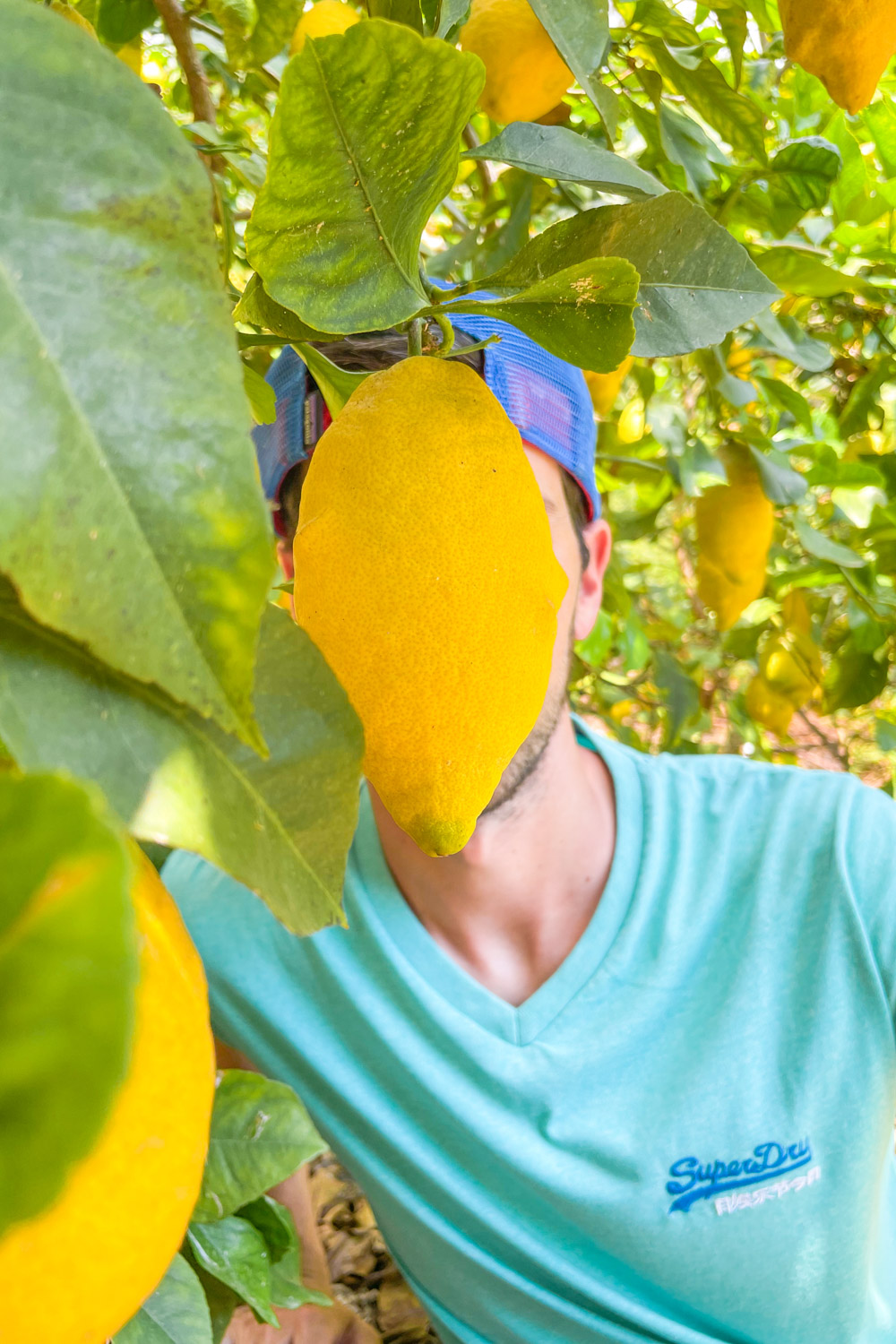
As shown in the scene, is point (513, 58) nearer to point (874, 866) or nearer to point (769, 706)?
point (874, 866)

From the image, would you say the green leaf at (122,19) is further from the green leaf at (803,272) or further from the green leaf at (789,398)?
the green leaf at (789,398)

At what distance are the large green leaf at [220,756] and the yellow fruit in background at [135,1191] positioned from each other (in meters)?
0.02

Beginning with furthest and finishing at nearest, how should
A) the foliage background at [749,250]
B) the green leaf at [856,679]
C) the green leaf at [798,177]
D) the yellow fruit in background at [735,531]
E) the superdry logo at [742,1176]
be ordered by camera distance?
1. the green leaf at [856,679]
2. the yellow fruit in background at [735,531]
3. the superdry logo at [742,1176]
4. the green leaf at [798,177]
5. the foliage background at [749,250]

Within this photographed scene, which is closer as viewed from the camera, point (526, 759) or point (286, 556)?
point (526, 759)

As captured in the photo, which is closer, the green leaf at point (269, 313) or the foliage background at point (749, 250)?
the green leaf at point (269, 313)

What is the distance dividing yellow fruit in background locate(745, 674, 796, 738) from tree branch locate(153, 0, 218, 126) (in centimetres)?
103

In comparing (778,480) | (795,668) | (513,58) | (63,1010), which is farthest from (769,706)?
(63,1010)

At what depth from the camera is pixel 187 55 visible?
0.45 m

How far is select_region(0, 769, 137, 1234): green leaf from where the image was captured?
0.11m

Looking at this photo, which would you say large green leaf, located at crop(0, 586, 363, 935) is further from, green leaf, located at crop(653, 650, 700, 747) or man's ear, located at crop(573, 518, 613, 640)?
green leaf, located at crop(653, 650, 700, 747)

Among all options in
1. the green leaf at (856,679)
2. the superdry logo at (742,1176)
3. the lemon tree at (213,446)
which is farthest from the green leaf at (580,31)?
the green leaf at (856,679)

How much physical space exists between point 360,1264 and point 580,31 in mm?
1609

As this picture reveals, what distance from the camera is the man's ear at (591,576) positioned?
3.22ft

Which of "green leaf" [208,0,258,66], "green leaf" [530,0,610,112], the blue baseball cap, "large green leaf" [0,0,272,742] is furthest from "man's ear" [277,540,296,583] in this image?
"large green leaf" [0,0,272,742]
